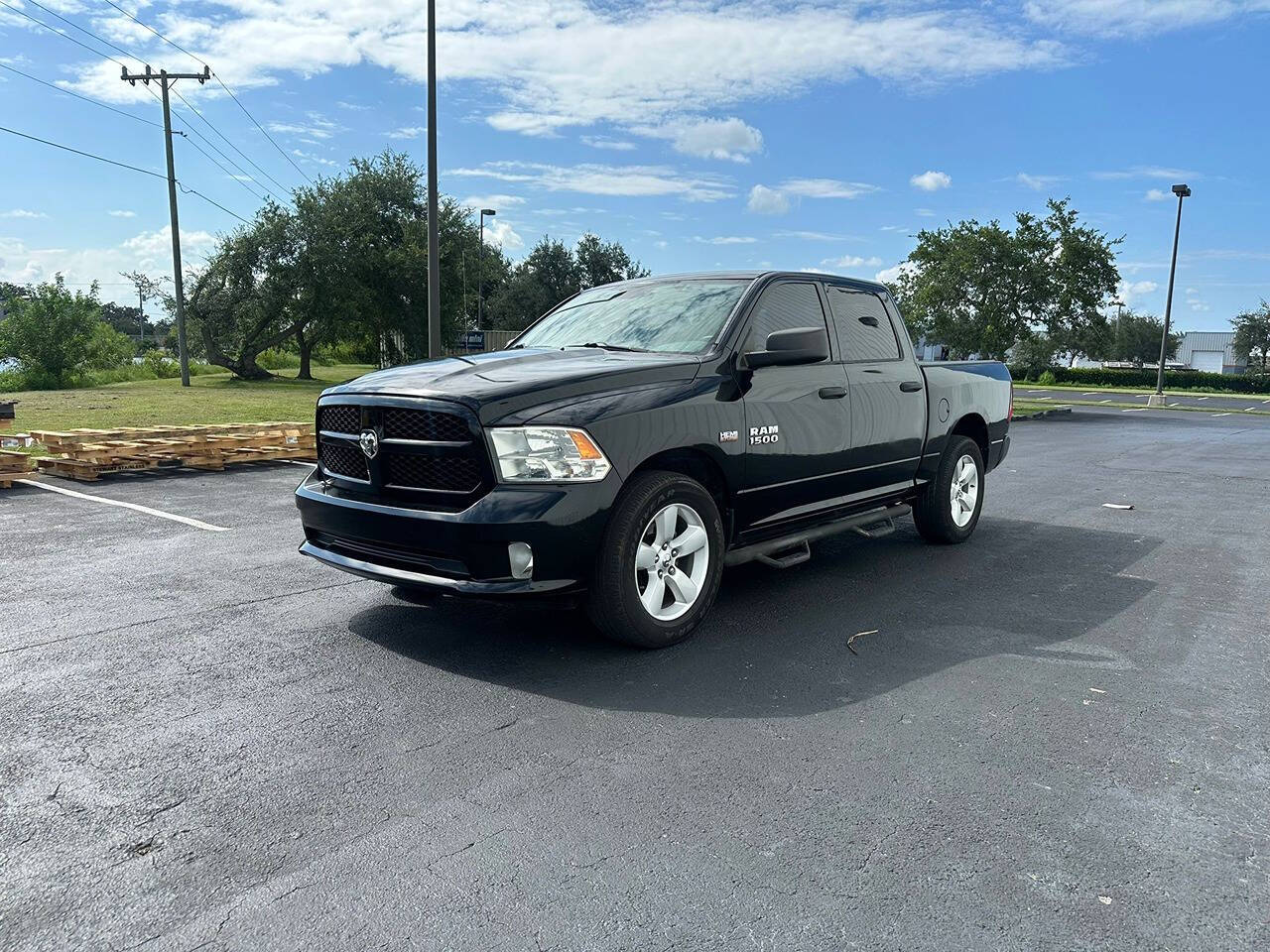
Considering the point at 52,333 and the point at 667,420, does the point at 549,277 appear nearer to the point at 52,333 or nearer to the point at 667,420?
the point at 52,333

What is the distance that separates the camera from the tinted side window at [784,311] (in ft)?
17.0

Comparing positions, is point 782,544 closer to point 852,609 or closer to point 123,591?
point 852,609

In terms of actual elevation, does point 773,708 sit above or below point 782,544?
below

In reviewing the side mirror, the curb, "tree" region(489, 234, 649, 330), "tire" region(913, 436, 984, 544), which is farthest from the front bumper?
"tree" region(489, 234, 649, 330)

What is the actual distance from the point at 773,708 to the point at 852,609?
1.61m

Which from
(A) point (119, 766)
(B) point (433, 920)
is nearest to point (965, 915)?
(B) point (433, 920)

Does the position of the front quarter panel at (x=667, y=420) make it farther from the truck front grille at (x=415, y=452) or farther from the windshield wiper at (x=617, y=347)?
the windshield wiper at (x=617, y=347)

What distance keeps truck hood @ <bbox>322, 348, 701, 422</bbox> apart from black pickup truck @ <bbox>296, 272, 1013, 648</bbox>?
13 mm

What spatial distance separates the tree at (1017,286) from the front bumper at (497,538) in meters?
24.8

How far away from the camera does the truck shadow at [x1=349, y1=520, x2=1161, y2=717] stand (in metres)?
3.97

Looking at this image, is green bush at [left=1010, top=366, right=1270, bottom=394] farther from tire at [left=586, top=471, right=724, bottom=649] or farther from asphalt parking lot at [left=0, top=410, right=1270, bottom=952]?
tire at [left=586, top=471, right=724, bottom=649]

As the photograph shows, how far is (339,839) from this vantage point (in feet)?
8.95

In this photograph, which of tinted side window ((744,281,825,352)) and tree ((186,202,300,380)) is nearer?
tinted side window ((744,281,825,352))

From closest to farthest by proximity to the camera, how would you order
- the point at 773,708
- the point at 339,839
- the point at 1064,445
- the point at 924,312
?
the point at 339,839 < the point at 773,708 < the point at 1064,445 < the point at 924,312
